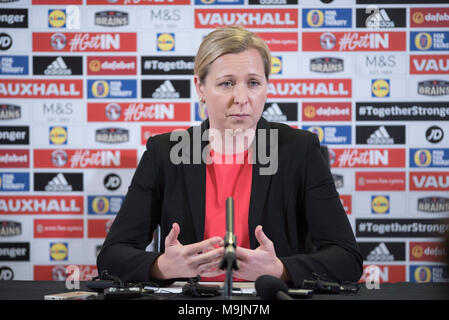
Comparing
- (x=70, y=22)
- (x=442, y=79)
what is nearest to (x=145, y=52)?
(x=70, y=22)

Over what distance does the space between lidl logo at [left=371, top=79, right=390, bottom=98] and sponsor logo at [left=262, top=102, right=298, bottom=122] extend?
675 millimetres

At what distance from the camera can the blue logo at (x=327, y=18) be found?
379 centimetres

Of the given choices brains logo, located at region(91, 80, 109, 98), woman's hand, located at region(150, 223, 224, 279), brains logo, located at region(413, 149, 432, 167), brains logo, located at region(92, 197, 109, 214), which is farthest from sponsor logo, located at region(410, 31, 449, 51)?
woman's hand, located at region(150, 223, 224, 279)

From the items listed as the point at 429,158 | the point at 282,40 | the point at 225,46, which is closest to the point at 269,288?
the point at 225,46

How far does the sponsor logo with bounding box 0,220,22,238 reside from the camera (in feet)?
12.5

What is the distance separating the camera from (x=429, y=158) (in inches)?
148

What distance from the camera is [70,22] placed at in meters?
3.81

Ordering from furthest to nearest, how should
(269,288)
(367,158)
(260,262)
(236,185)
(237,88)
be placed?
(367,158) → (236,185) → (237,88) → (260,262) → (269,288)

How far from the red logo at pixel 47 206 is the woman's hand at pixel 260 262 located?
2825 millimetres

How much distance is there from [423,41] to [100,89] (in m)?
2.79

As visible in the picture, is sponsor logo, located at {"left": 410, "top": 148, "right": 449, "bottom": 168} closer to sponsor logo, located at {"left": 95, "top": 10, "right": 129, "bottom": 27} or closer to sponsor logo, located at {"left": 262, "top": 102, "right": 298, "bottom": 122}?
sponsor logo, located at {"left": 262, "top": 102, "right": 298, "bottom": 122}

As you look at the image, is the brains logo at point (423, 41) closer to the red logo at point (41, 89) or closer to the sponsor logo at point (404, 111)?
the sponsor logo at point (404, 111)

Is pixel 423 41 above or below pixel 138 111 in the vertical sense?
above

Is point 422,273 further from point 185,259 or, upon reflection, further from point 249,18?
point 185,259
